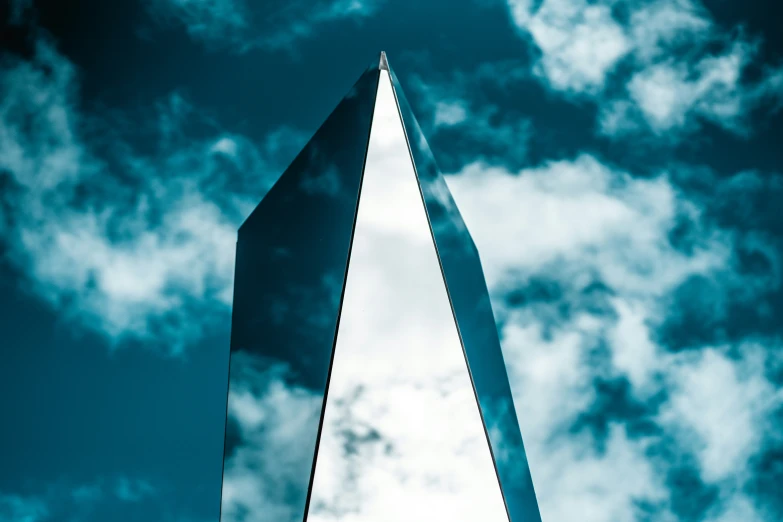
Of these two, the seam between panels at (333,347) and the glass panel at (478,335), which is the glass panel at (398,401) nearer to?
the seam between panels at (333,347)

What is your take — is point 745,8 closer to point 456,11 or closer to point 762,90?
point 762,90

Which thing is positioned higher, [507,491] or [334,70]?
[334,70]

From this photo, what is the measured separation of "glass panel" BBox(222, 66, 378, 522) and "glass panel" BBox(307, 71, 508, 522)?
9.6 inches

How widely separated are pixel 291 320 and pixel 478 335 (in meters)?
2.46

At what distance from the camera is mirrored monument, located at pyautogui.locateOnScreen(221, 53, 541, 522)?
637 centimetres

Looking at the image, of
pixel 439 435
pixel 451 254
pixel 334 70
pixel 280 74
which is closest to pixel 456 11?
pixel 334 70

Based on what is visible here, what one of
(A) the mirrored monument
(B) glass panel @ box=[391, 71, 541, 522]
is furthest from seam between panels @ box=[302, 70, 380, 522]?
(B) glass panel @ box=[391, 71, 541, 522]

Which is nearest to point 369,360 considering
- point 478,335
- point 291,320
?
point 291,320

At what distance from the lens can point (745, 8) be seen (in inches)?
781

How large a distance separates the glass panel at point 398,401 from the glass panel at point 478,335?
280 millimetres

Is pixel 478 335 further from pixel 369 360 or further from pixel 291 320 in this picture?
pixel 291 320

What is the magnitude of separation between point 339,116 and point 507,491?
224 inches

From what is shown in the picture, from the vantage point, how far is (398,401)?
662cm

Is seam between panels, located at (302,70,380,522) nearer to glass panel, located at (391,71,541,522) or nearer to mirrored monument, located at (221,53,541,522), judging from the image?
mirrored monument, located at (221,53,541,522)
